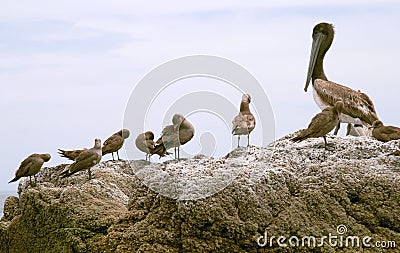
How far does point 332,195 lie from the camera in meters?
9.20

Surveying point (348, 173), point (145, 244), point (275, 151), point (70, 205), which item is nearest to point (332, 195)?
point (348, 173)

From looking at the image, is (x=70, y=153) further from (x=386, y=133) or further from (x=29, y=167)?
(x=386, y=133)

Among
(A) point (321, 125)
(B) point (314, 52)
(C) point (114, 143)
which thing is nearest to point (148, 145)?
(C) point (114, 143)

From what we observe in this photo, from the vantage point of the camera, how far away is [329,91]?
47.3 ft

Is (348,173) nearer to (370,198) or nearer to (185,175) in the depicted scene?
(370,198)

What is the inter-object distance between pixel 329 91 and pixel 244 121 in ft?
9.94

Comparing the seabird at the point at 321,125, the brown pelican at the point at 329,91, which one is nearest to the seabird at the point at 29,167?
the seabird at the point at 321,125

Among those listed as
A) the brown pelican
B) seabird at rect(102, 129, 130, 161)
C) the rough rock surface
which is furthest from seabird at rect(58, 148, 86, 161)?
the brown pelican

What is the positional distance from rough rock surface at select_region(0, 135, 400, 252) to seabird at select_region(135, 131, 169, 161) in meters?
1.55

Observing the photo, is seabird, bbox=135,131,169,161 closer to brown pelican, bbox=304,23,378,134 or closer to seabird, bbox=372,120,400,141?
brown pelican, bbox=304,23,378,134

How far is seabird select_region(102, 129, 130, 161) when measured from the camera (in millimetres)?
13414

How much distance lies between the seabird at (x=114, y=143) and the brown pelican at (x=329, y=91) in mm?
3953

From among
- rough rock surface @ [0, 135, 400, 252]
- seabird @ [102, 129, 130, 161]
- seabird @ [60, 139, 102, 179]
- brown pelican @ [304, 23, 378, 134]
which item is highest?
A: brown pelican @ [304, 23, 378, 134]

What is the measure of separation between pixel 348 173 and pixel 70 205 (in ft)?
12.8
